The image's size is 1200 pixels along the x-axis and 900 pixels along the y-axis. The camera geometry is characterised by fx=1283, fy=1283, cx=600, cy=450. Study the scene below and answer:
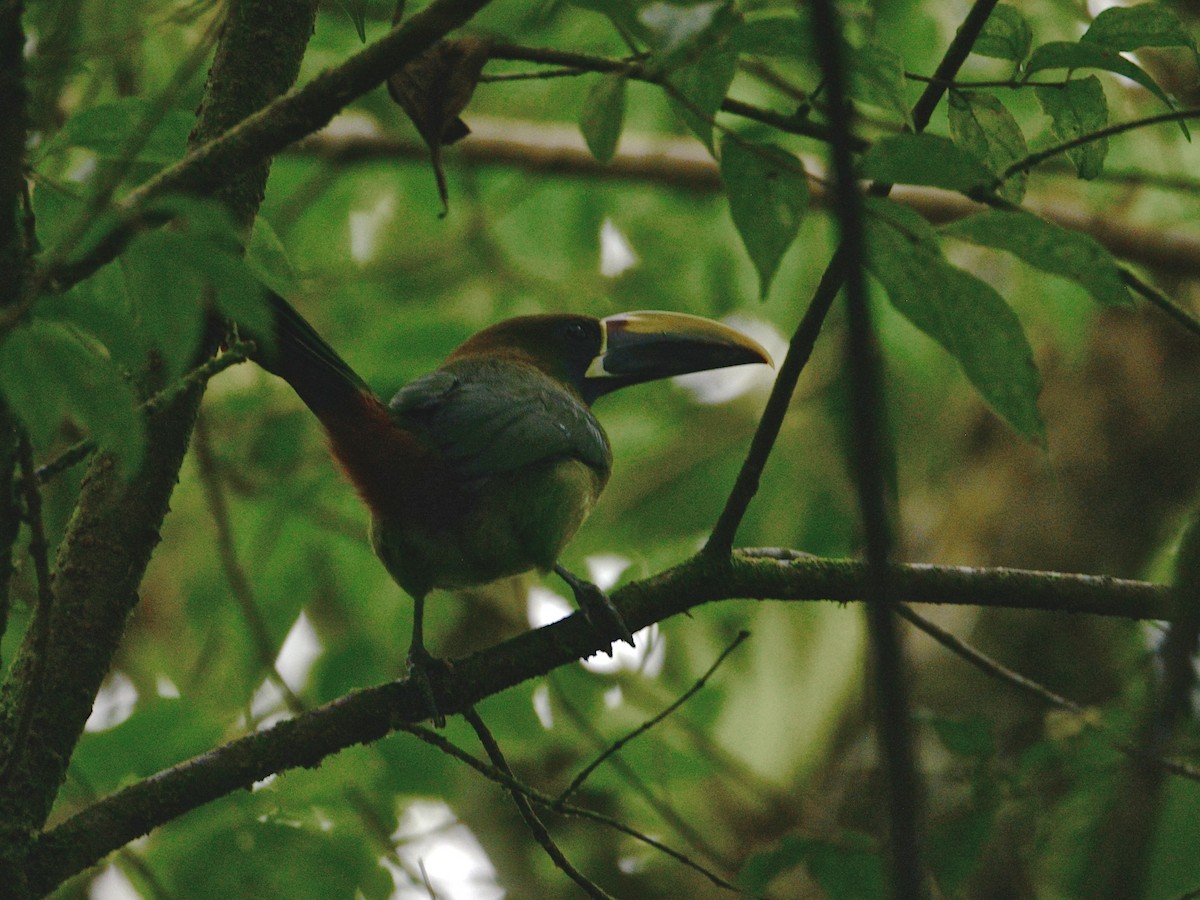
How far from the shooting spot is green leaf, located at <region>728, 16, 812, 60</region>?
1.49m

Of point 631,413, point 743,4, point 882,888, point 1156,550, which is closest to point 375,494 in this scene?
point 882,888

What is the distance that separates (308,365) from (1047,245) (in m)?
1.45

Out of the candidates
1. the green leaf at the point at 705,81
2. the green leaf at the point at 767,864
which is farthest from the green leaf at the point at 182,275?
the green leaf at the point at 767,864

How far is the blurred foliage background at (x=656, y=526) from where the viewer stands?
2941 millimetres

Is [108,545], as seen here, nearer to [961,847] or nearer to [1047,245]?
[1047,245]

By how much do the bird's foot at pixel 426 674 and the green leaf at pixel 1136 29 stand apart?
1.45 meters

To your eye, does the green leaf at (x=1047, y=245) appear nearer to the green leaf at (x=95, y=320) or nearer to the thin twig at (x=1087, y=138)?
the thin twig at (x=1087, y=138)

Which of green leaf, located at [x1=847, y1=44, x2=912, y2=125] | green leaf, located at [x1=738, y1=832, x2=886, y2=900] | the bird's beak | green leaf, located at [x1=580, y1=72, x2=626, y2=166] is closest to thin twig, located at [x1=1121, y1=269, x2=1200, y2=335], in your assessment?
green leaf, located at [x1=847, y1=44, x2=912, y2=125]

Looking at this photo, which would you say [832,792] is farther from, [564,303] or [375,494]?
[375,494]

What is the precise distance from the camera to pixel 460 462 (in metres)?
2.95

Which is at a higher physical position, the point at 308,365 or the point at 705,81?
the point at 308,365

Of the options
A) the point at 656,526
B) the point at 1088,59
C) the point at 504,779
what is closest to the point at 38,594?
the point at 504,779

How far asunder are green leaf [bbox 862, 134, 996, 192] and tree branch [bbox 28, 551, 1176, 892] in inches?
30.6

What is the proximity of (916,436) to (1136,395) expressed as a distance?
3.30 feet
